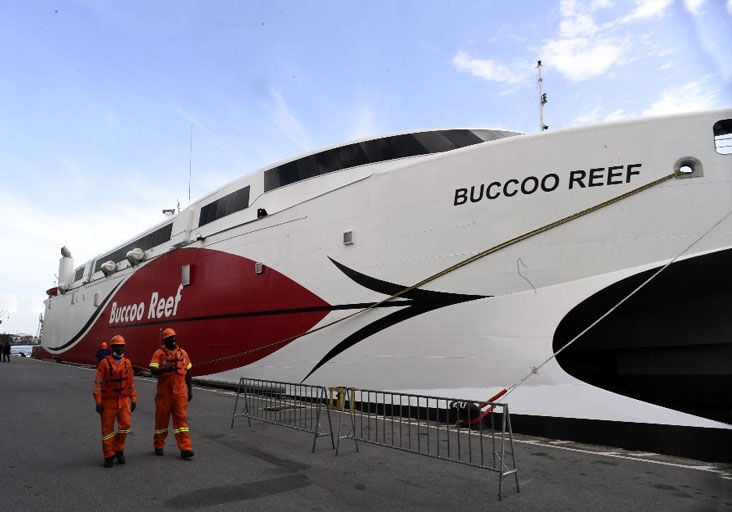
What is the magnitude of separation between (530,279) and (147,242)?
633 inches

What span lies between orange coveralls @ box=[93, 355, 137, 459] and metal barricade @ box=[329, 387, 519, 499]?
100 inches

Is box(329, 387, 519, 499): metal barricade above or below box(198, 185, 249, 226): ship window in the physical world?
below

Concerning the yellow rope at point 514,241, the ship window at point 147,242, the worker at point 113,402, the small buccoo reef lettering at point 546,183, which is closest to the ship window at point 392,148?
the small buccoo reef lettering at point 546,183

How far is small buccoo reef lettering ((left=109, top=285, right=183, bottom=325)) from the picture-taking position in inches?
577

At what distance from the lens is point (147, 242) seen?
1870 cm

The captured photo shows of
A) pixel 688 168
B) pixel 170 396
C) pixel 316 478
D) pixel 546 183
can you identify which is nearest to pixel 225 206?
pixel 170 396

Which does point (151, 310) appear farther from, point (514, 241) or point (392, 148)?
point (514, 241)

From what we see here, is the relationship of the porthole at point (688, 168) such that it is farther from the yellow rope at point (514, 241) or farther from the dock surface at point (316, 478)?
the dock surface at point (316, 478)

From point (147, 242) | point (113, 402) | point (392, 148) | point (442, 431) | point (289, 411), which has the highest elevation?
point (392, 148)

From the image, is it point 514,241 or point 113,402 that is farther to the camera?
point 514,241

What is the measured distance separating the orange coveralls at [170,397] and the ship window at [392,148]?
21.3 feet

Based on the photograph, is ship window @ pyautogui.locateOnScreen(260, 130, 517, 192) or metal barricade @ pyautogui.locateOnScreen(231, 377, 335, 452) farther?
ship window @ pyautogui.locateOnScreen(260, 130, 517, 192)

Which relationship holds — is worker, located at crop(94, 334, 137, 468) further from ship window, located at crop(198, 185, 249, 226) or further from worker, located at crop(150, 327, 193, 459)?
ship window, located at crop(198, 185, 249, 226)

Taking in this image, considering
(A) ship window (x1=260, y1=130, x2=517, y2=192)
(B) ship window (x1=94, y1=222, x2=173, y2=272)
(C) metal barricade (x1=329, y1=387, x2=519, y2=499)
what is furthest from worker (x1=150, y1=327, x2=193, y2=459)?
(B) ship window (x1=94, y1=222, x2=173, y2=272)
